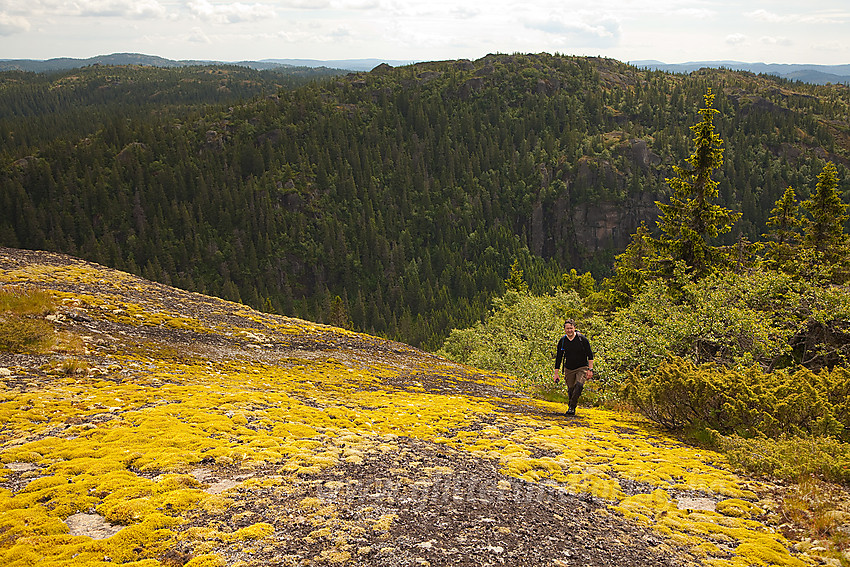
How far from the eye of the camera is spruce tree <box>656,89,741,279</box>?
→ 28125 millimetres

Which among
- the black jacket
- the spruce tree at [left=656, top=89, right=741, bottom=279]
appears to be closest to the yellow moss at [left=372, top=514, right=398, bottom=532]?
the black jacket

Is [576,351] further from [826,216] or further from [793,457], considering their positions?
[826,216]

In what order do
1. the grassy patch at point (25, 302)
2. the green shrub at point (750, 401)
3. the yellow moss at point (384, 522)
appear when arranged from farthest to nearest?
the grassy patch at point (25, 302)
the green shrub at point (750, 401)
the yellow moss at point (384, 522)

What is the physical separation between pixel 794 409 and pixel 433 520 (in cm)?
981

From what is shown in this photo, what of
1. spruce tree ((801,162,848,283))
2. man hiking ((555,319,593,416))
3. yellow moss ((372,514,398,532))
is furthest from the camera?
spruce tree ((801,162,848,283))

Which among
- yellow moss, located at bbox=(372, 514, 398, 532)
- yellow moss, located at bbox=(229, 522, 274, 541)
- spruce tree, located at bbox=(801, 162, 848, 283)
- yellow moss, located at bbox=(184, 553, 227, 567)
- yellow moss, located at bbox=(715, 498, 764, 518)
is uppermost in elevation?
spruce tree, located at bbox=(801, 162, 848, 283)

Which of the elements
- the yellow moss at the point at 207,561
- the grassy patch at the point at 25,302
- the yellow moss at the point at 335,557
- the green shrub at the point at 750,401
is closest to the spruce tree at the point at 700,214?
the green shrub at the point at 750,401

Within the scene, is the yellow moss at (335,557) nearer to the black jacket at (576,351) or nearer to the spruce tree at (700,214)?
the black jacket at (576,351)

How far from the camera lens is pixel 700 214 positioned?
93.6ft

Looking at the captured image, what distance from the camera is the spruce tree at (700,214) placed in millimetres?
28125

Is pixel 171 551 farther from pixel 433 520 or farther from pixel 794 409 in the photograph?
pixel 794 409

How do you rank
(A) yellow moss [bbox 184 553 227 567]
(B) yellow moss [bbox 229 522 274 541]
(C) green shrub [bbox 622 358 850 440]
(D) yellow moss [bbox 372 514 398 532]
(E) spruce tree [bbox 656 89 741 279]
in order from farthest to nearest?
1. (E) spruce tree [bbox 656 89 741 279]
2. (C) green shrub [bbox 622 358 850 440]
3. (D) yellow moss [bbox 372 514 398 532]
4. (B) yellow moss [bbox 229 522 274 541]
5. (A) yellow moss [bbox 184 553 227 567]

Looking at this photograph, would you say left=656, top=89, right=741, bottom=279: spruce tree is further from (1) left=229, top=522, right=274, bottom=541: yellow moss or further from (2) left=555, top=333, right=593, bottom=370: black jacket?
(1) left=229, top=522, right=274, bottom=541: yellow moss

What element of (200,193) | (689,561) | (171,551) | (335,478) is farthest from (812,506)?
(200,193)
